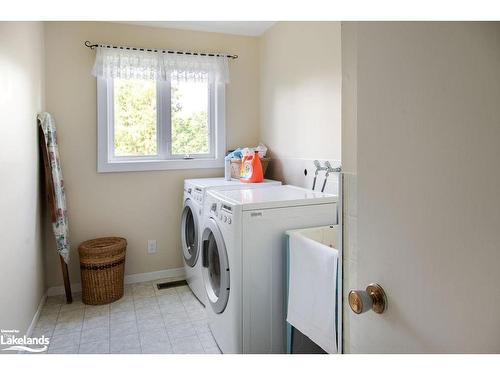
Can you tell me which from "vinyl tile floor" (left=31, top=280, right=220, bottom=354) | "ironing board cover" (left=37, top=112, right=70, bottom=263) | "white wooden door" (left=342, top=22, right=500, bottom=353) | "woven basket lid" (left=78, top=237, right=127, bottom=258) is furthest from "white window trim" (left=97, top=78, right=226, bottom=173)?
"white wooden door" (left=342, top=22, right=500, bottom=353)

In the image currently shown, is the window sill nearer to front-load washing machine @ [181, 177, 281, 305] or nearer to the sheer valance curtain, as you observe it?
front-load washing machine @ [181, 177, 281, 305]

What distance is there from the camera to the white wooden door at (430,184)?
1.76ft

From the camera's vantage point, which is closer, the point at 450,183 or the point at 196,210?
the point at 450,183

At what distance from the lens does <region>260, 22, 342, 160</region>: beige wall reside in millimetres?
2428

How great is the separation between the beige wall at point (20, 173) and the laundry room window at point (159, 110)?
21.7 inches

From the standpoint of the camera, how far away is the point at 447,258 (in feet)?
1.98

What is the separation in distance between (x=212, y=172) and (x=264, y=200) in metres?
1.53

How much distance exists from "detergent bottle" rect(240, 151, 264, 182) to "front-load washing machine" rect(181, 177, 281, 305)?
66mm

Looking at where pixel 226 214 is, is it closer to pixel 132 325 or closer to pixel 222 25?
pixel 132 325

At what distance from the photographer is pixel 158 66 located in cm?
314

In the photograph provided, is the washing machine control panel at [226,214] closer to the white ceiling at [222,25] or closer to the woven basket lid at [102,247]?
the woven basket lid at [102,247]
